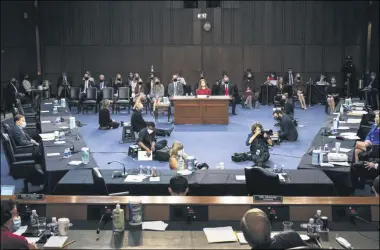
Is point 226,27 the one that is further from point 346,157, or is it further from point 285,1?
point 346,157

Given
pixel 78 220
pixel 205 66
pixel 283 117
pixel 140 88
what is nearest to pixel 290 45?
pixel 205 66

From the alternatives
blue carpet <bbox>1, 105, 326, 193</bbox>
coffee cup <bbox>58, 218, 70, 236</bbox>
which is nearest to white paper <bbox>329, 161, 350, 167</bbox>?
blue carpet <bbox>1, 105, 326, 193</bbox>

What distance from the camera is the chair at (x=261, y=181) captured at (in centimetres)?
754

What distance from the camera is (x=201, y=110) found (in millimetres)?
17094

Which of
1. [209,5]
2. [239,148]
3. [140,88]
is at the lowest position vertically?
[239,148]

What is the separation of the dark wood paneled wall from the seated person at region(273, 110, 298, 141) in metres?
10.7

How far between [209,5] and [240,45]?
92.1 inches

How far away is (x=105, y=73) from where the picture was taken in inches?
973

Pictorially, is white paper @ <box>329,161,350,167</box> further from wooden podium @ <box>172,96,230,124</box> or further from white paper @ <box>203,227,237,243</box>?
wooden podium @ <box>172,96,230,124</box>

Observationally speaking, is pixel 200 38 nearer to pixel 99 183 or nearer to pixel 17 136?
pixel 17 136

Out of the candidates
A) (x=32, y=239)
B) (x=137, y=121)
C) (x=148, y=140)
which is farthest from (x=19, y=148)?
(x=32, y=239)

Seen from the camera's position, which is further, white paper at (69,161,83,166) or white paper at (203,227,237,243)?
white paper at (69,161,83,166)

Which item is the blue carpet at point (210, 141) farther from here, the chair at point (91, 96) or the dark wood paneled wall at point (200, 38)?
the dark wood paneled wall at point (200, 38)

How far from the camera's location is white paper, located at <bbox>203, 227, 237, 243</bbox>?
5.06 meters
